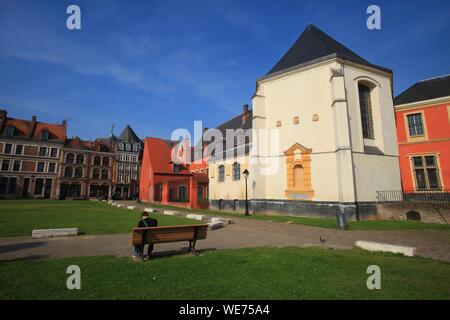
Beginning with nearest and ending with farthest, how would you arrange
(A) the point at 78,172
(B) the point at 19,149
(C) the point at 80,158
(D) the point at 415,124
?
(D) the point at 415,124, (B) the point at 19,149, (A) the point at 78,172, (C) the point at 80,158

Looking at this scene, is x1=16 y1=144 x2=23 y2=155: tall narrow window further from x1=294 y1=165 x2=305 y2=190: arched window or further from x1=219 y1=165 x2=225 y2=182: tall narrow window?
x1=294 y1=165 x2=305 y2=190: arched window

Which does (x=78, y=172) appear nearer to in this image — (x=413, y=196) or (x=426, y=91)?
(x=413, y=196)

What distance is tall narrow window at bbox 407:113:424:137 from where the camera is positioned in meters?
20.1

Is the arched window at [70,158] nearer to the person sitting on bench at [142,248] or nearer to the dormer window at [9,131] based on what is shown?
the dormer window at [9,131]

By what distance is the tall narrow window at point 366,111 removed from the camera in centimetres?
1916

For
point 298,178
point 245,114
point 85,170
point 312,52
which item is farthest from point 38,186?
point 312,52

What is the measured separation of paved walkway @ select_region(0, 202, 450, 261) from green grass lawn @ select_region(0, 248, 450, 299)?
1.02m

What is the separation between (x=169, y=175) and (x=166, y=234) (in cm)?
2970

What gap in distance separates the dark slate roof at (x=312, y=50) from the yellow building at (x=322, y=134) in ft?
0.29

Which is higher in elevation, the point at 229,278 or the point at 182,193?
the point at 182,193

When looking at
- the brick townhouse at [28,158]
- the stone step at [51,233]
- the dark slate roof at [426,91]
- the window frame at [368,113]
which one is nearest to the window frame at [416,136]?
the dark slate roof at [426,91]

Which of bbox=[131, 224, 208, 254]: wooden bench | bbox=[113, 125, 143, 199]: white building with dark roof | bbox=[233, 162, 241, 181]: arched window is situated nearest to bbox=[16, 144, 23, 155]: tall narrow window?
bbox=[113, 125, 143, 199]: white building with dark roof

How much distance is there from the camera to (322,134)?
18359 mm
